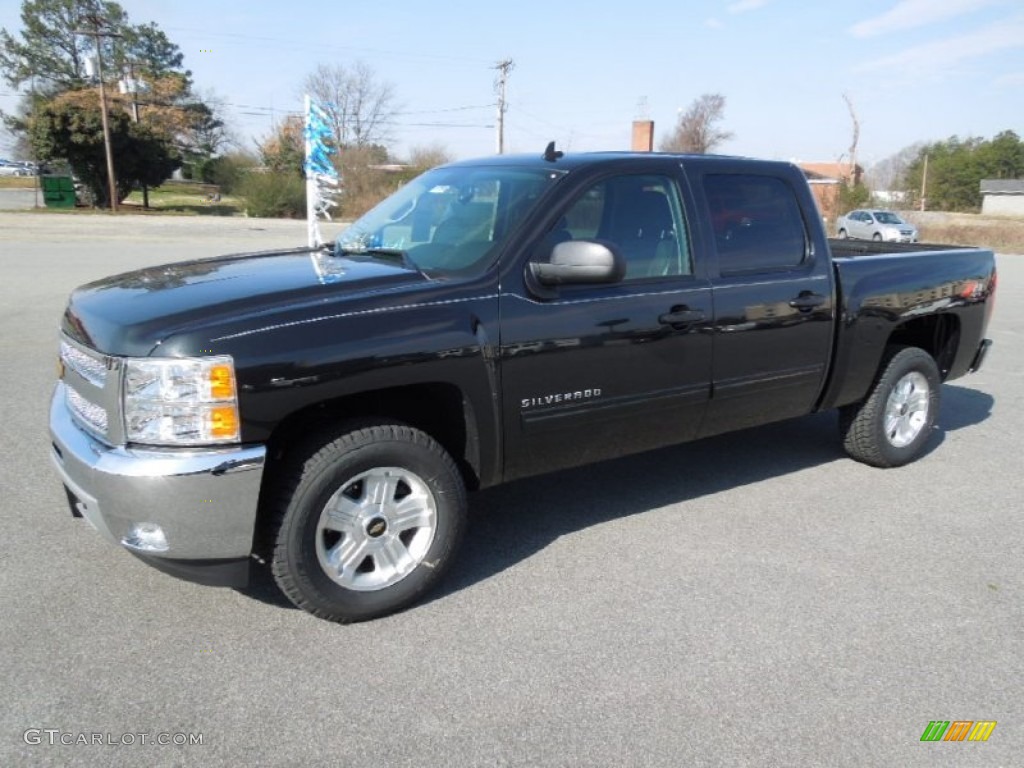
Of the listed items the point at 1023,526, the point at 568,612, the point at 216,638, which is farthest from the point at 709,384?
the point at 216,638

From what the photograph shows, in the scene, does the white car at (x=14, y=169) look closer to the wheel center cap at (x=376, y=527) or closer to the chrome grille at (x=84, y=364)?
the chrome grille at (x=84, y=364)

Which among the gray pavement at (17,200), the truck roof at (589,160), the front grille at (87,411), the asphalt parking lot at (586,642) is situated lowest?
the gray pavement at (17,200)

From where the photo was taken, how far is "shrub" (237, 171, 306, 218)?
42.8 meters

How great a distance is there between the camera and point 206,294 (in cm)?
324

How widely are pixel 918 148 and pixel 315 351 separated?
10695cm

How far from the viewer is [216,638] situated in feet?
10.4

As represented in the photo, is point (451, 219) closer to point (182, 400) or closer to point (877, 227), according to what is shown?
point (182, 400)

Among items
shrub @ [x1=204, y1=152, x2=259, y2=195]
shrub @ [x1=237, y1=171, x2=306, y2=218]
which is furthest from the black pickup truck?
shrub @ [x1=204, y1=152, x2=259, y2=195]

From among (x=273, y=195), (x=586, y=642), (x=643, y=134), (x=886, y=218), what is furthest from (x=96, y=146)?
(x=586, y=642)

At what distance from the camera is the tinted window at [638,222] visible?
152 inches

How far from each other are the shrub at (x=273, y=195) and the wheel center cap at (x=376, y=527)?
42.5 m

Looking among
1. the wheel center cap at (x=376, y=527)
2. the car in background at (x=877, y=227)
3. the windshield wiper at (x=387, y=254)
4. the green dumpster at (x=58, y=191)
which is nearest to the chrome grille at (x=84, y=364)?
the wheel center cap at (x=376, y=527)

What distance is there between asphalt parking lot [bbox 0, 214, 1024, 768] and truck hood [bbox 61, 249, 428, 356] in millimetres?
1166

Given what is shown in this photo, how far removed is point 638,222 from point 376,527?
196 centimetres
